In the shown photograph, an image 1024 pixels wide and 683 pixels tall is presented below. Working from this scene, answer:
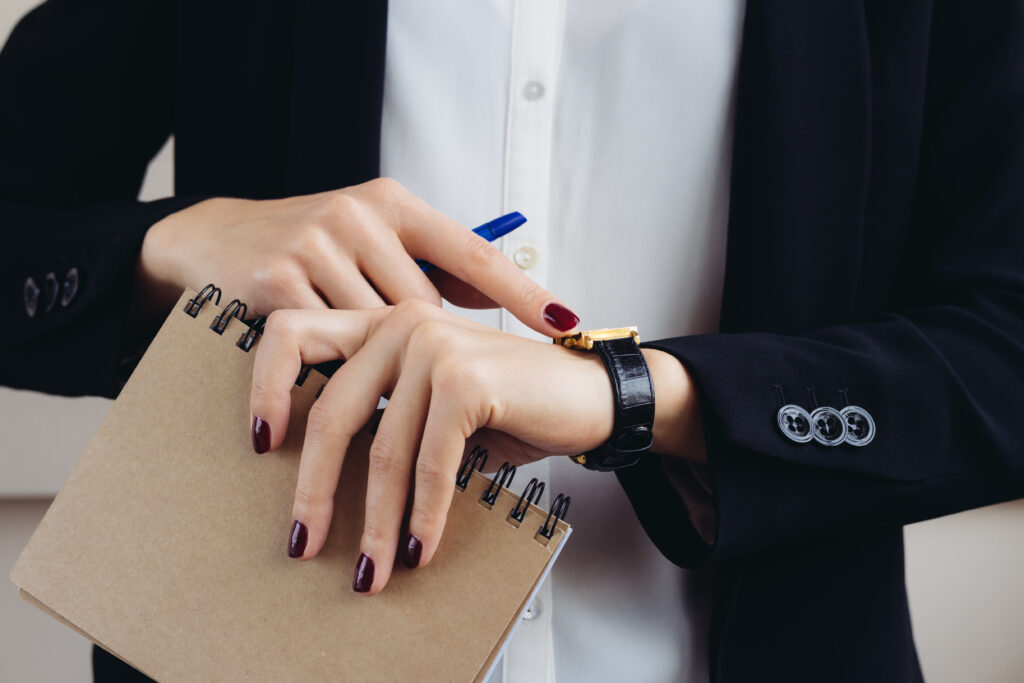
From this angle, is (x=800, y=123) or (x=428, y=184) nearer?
(x=800, y=123)

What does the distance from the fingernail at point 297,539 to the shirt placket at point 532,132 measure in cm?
33

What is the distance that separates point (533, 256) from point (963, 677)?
157 centimetres

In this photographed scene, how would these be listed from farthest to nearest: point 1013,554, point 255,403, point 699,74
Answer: point 1013,554 < point 699,74 < point 255,403

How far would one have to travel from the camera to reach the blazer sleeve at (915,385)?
519 mm

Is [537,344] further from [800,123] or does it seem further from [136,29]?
[136,29]

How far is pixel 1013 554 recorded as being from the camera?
145cm

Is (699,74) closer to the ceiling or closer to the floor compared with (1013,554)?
closer to the ceiling

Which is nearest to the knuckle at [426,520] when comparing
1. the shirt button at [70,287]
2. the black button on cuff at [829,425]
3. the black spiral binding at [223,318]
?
the black spiral binding at [223,318]

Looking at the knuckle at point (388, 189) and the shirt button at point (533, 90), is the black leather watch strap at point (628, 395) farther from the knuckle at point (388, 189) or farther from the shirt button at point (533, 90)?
the shirt button at point (533, 90)

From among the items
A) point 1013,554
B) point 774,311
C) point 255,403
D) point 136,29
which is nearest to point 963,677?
point 1013,554

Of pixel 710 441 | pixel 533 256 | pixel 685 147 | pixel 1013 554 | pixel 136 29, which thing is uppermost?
pixel 136 29

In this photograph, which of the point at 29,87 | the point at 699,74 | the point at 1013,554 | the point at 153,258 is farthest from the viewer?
the point at 1013,554

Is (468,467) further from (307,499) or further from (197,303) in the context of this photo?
(197,303)

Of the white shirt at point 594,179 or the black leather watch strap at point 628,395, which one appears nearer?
the black leather watch strap at point 628,395
